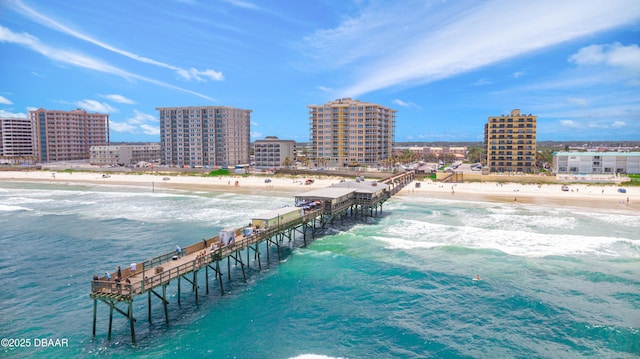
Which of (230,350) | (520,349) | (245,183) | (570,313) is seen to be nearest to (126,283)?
(230,350)

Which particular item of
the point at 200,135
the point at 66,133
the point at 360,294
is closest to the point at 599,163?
the point at 360,294

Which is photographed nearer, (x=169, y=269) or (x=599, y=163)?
(x=169, y=269)

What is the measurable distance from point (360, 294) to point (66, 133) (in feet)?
505

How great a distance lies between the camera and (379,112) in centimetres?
12656

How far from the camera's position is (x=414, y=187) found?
87.4 m

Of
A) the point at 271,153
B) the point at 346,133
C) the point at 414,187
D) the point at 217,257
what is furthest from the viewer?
the point at 271,153

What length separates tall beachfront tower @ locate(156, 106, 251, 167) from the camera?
132000mm

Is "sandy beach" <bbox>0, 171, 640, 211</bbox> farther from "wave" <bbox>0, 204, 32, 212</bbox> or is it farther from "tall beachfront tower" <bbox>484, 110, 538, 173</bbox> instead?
"wave" <bbox>0, 204, 32, 212</bbox>

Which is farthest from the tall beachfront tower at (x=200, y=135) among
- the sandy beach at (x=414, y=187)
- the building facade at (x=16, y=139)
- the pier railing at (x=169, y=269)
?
the pier railing at (x=169, y=269)

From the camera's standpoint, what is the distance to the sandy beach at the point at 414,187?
237 feet

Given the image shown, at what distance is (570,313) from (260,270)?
71.8 feet

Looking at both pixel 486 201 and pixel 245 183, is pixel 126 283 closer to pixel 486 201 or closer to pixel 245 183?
pixel 486 201

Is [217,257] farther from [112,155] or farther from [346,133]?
[112,155]

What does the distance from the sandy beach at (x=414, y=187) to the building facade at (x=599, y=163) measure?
21.4 m
